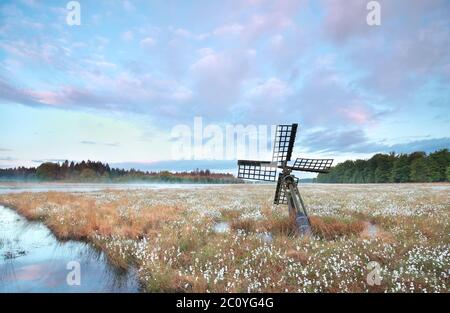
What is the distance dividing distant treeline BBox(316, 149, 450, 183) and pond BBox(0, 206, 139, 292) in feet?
154

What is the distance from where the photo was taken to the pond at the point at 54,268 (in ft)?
28.1

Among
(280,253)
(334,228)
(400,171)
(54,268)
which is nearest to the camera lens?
(280,253)

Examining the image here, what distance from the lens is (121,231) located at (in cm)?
Result: 1388

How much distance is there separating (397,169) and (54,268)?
5705 centimetres

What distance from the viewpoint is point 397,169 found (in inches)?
2060

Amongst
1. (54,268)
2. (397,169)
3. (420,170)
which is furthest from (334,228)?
(397,169)

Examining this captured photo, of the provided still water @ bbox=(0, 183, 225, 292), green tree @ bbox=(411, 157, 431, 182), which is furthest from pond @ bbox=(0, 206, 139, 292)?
green tree @ bbox=(411, 157, 431, 182)

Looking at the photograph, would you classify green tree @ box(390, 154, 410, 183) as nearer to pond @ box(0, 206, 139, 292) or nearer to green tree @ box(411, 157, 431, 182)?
green tree @ box(411, 157, 431, 182)

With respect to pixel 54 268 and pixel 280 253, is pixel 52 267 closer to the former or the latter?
pixel 54 268

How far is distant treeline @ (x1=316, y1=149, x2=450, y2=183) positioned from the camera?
44463mm

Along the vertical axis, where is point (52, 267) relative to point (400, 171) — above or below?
below

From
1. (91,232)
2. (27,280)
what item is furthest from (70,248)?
(27,280)

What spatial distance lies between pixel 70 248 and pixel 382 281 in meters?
12.5
